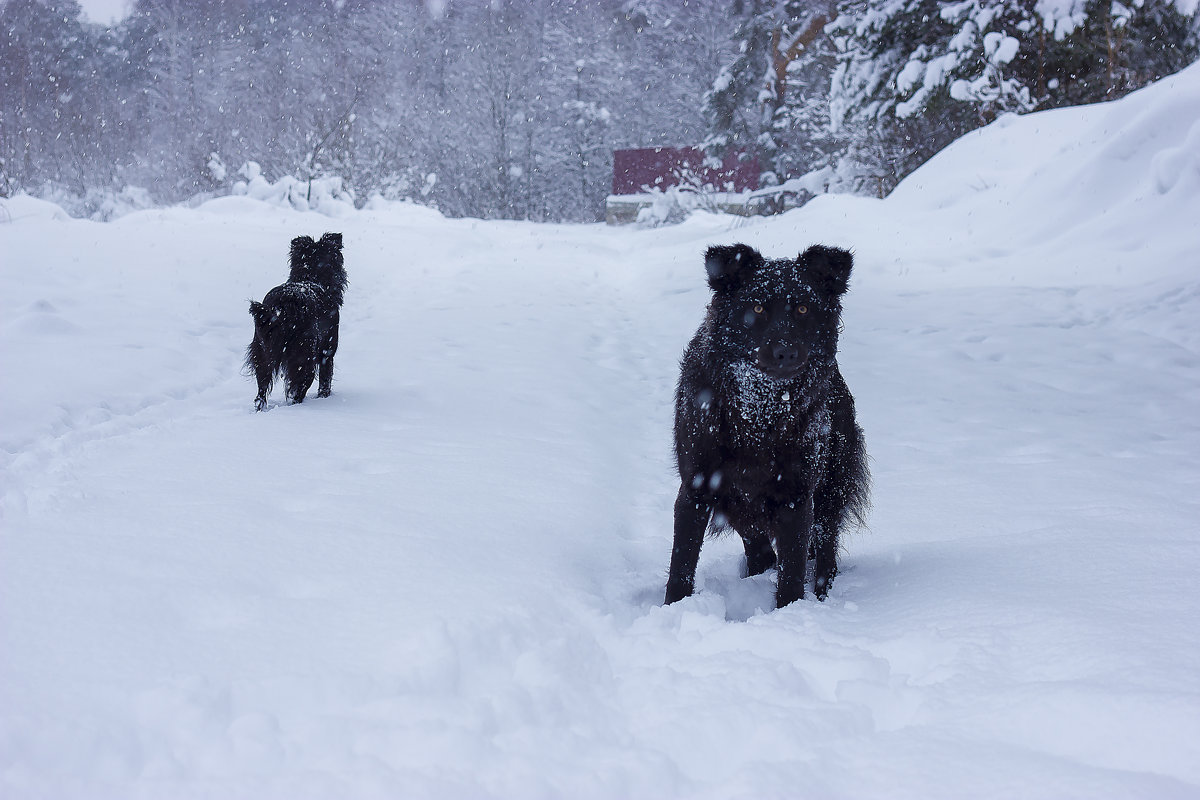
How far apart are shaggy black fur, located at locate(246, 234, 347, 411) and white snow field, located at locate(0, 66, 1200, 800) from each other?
304 mm

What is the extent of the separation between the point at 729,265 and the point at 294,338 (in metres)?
4.42

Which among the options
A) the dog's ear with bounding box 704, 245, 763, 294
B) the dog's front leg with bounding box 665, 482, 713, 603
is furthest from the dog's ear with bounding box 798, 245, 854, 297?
the dog's front leg with bounding box 665, 482, 713, 603

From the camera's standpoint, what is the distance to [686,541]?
126 inches

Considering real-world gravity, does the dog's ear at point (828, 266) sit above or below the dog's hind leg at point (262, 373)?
above

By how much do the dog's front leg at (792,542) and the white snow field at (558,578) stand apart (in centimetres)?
10

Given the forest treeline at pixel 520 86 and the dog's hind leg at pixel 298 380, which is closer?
the dog's hind leg at pixel 298 380

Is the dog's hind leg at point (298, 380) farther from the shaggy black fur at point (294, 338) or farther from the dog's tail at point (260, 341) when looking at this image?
the dog's tail at point (260, 341)

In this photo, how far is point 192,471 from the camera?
418 centimetres

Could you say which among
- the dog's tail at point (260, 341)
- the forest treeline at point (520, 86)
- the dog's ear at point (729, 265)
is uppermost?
the forest treeline at point (520, 86)

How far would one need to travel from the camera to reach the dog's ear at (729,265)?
3.16 metres

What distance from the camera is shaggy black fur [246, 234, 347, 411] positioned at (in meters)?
6.46

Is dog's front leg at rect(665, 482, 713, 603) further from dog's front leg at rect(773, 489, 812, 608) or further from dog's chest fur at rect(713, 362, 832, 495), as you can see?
dog's front leg at rect(773, 489, 812, 608)

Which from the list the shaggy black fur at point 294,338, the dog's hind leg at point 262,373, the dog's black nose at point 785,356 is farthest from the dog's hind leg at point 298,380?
the dog's black nose at point 785,356

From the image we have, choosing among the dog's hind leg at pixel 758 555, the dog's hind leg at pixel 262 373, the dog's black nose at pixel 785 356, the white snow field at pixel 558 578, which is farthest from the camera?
the dog's hind leg at pixel 262 373
